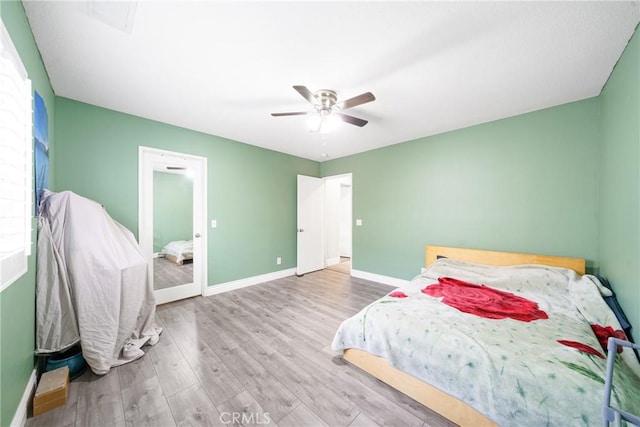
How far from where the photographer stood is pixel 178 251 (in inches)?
128

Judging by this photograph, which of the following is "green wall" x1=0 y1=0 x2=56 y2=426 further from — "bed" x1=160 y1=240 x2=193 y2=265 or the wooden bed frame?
the wooden bed frame

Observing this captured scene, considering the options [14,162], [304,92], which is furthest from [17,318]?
[304,92]

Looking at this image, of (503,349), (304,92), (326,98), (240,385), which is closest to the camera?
(503,349)

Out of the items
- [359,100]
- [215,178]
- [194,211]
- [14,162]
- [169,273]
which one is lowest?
[169,273]

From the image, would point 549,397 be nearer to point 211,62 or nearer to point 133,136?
point 211,62

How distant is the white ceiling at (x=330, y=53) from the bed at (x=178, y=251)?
178cm

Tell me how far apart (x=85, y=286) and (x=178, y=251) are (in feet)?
4.88

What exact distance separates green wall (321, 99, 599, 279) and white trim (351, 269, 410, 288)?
3.1 inches

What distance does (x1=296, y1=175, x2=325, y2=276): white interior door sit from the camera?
4543mm

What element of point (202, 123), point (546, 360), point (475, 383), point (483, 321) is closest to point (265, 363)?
point (475, 383)

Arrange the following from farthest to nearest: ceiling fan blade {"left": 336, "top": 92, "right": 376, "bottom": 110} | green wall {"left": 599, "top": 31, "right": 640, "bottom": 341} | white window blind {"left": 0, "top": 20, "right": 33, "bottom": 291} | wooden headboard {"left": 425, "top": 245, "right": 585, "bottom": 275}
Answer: wooden headboard {"left": 425, "top": 245, "right": 585, "bottom": 275}, ceiling fan blade {"left": 336, "top": 92, "right": 376, "bottom": 110}, green wall {"left": 599, "top": 31, "right": 640, "bottom": 341}, white window blind {"left": 0, "top": 20, "right": 33, "bottom": 291}

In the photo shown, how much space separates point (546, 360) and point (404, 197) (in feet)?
9.18

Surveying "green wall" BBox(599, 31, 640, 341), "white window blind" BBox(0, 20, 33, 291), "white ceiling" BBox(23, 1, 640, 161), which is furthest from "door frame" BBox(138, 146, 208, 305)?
"green wall" BBox(599, 31, 640, 341)

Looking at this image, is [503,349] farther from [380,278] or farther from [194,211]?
[194,211]
